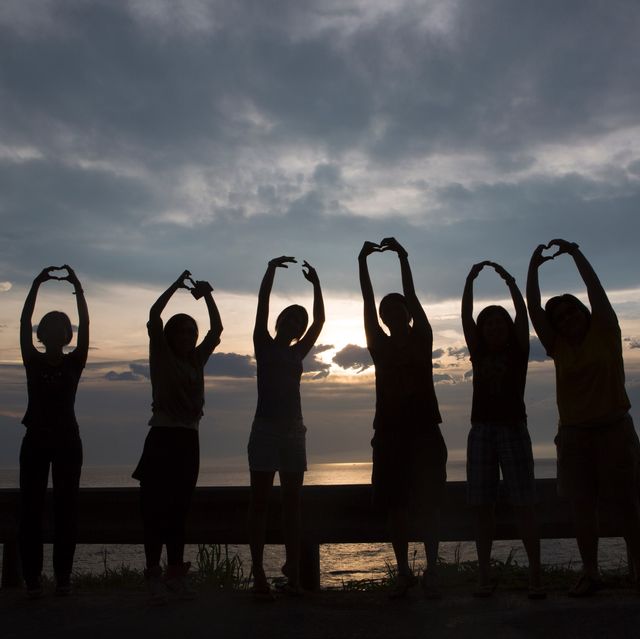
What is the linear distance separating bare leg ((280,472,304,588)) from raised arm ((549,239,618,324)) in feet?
8.38

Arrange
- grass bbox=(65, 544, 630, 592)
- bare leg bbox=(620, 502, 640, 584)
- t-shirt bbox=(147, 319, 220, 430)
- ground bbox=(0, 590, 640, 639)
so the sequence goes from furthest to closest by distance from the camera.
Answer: grass bbox=(65, 544, 630, 592) → t-shirt bbox=(147, 319, 220, 430) → bare leg bbox=(620, 502, 640, 584) → ground bbox=(0, 590, 640, 639)

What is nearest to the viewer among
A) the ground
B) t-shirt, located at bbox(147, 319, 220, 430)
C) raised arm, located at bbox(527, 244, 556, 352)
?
the ground

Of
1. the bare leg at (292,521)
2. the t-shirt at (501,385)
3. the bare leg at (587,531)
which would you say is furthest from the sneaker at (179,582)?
the bare leg at (587,531)

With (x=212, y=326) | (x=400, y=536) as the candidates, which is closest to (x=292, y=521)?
(x=400, y=536)

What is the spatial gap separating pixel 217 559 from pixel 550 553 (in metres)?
7.46

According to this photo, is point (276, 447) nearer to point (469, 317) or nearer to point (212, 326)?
point (212, 326)

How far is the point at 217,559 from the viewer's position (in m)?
6.20

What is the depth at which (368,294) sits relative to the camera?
18.5 ft

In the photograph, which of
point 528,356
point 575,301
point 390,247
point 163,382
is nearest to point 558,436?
point 528,356

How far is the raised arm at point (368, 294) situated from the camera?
551 cm

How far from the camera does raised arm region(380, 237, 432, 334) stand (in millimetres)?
5363

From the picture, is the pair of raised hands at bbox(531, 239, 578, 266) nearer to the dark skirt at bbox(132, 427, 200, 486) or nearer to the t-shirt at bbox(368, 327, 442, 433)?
the t-shirt at bbox(368, 327, 442, 433)

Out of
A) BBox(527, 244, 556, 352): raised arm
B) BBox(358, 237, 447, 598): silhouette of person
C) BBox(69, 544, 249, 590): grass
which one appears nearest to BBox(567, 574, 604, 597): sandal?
BBox(358, 237, 447, 598): silhouette of person

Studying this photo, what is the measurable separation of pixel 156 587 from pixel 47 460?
4.23ft
